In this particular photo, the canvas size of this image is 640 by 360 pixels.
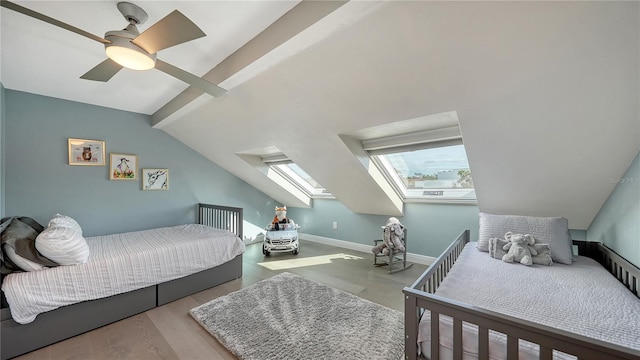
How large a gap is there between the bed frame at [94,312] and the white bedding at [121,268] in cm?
8

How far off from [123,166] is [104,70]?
76.6 inches

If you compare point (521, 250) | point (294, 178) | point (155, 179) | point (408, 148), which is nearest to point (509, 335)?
point (521, 250)

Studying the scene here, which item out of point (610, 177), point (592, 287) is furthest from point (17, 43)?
point (610, 177)

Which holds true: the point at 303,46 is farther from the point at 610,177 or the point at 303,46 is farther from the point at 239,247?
→ the point at 610,177

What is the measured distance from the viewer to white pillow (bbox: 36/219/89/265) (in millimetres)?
1709

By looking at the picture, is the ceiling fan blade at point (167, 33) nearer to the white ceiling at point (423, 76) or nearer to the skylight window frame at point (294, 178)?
the white ceiling at point (423, 76)

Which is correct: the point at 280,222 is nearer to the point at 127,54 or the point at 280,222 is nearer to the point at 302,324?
the point at 302,324

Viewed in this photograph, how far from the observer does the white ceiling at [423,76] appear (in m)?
1.19

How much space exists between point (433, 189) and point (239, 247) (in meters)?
2.70

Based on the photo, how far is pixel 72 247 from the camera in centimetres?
181

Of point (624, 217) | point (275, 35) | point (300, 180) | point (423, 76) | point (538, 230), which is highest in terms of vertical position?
point (275, 35)

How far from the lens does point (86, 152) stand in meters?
2.83

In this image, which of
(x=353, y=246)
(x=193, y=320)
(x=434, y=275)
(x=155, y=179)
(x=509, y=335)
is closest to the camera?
(x=509, y=335)

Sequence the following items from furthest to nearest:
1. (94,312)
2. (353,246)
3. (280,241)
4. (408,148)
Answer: (353,246)
(280,241)
(408,148)
(94,312)
